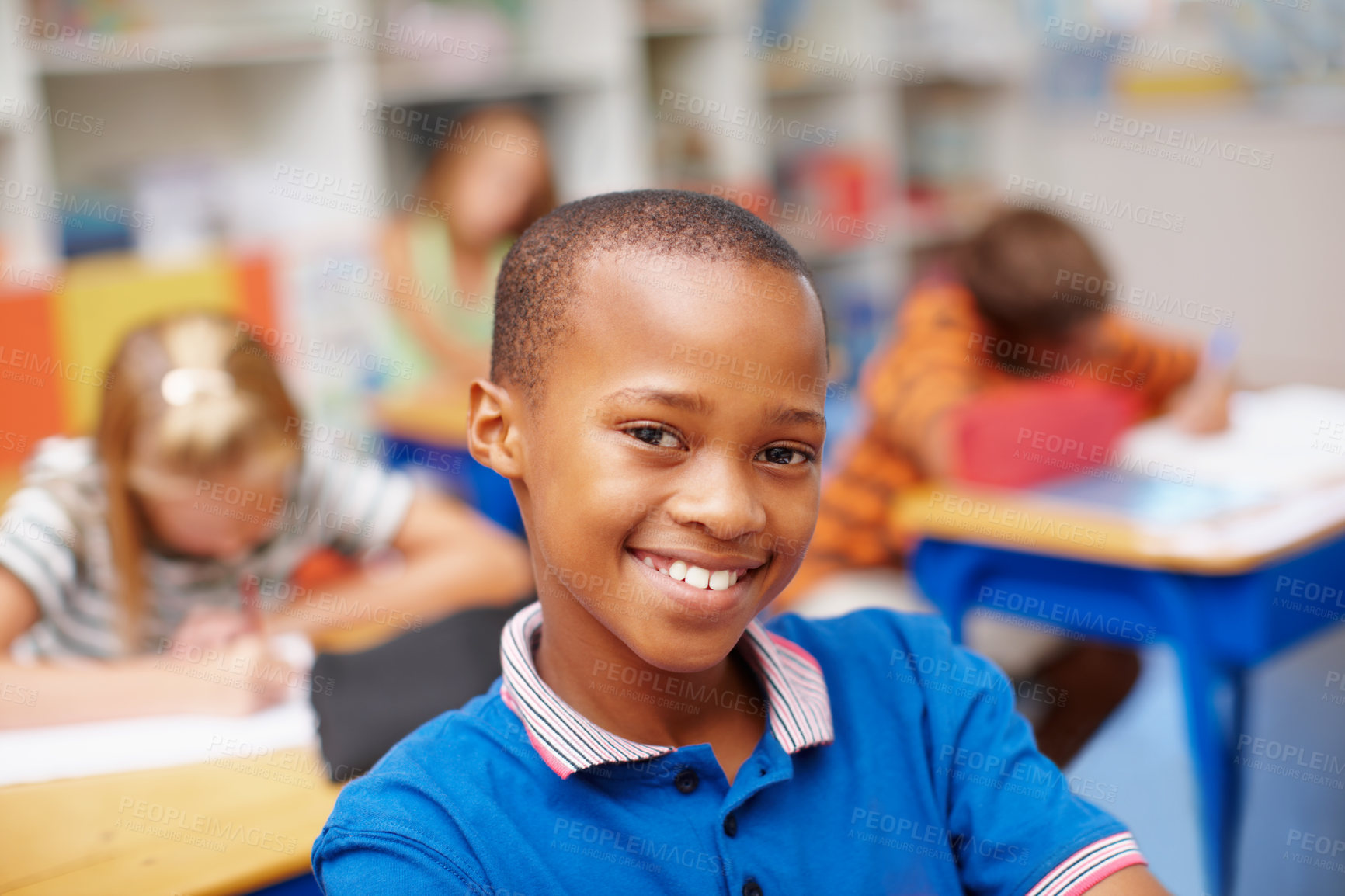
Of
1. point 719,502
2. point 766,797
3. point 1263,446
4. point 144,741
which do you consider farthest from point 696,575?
point 1263,446

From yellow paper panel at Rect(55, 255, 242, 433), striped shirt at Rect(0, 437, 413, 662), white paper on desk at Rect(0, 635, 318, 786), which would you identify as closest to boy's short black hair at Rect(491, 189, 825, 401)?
white paper on desk at Rect(0, 635, 318, 786)

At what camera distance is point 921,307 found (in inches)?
91.5

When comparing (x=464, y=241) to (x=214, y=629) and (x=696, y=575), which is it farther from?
(x=696, y=575)

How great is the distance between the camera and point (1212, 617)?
1.67 m

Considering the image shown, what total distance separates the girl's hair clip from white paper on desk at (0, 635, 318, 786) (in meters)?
0.42

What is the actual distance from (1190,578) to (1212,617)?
0.07 metres

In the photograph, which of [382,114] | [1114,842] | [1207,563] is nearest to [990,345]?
[1207,563]

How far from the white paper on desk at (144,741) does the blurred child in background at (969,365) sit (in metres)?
1.06

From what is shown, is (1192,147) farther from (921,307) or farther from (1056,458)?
(1056,458)

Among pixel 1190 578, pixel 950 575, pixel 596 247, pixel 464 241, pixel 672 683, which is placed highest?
pixel 596 247

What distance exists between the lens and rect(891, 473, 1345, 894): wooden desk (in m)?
1.64

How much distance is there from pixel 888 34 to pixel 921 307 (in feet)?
8.94

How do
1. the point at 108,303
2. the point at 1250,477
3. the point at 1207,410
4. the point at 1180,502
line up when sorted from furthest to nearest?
the point at 108,303, the point at 1207,410, the point at 1250,477, the point at 1180,502

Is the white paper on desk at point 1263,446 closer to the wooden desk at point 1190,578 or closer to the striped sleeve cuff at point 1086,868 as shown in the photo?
the wooden desk at point 1190,578
